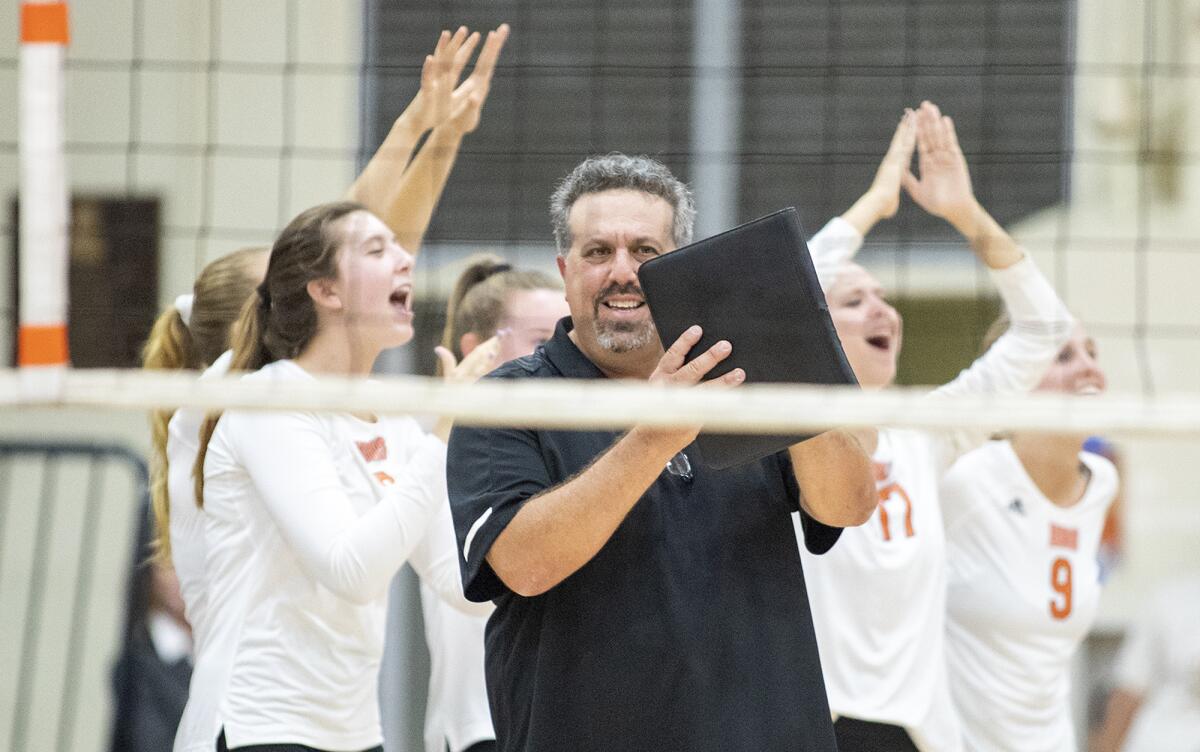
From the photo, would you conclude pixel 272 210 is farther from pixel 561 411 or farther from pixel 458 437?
pixel 561 411

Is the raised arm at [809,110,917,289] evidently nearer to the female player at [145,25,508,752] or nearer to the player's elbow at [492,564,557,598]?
the female player at [145,25,508,752]

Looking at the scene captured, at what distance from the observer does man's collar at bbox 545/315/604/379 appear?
283 cm

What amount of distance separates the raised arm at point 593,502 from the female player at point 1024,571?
173 cm

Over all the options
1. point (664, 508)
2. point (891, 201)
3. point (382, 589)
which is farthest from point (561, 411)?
point (891, 201)

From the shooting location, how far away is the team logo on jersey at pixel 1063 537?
411 centimetres

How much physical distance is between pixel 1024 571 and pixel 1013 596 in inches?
2.9

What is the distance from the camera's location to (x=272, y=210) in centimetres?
648

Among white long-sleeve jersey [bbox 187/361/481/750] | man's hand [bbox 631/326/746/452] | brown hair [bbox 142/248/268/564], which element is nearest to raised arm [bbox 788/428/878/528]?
man's hand [bbox 631/326/746/452]

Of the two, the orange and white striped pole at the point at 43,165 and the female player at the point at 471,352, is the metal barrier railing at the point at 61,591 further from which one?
the orange and white striped pole at the point at 43,165

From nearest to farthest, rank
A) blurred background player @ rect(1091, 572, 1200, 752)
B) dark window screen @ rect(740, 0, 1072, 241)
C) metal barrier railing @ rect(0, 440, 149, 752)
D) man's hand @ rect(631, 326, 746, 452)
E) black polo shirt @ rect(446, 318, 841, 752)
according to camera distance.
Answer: man's hand @ rect(631, 326, 746, 452) < black polo shirt @ rect(446, 318, 841, 752) < blurred background player @ rect(1091, 572, 1200, 752) < metal barrier railing @ rect(0, 440, 149, 752) < dark window screen @ rect(740, 0, 1072, 241)

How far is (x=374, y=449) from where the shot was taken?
11.3ft

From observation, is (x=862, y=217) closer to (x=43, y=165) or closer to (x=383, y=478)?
(x=383, y=478)

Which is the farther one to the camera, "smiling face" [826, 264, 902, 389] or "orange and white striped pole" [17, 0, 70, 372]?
"smiling face" [826, 264, 902, 389]

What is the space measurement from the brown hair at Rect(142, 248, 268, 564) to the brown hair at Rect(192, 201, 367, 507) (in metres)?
0.23
